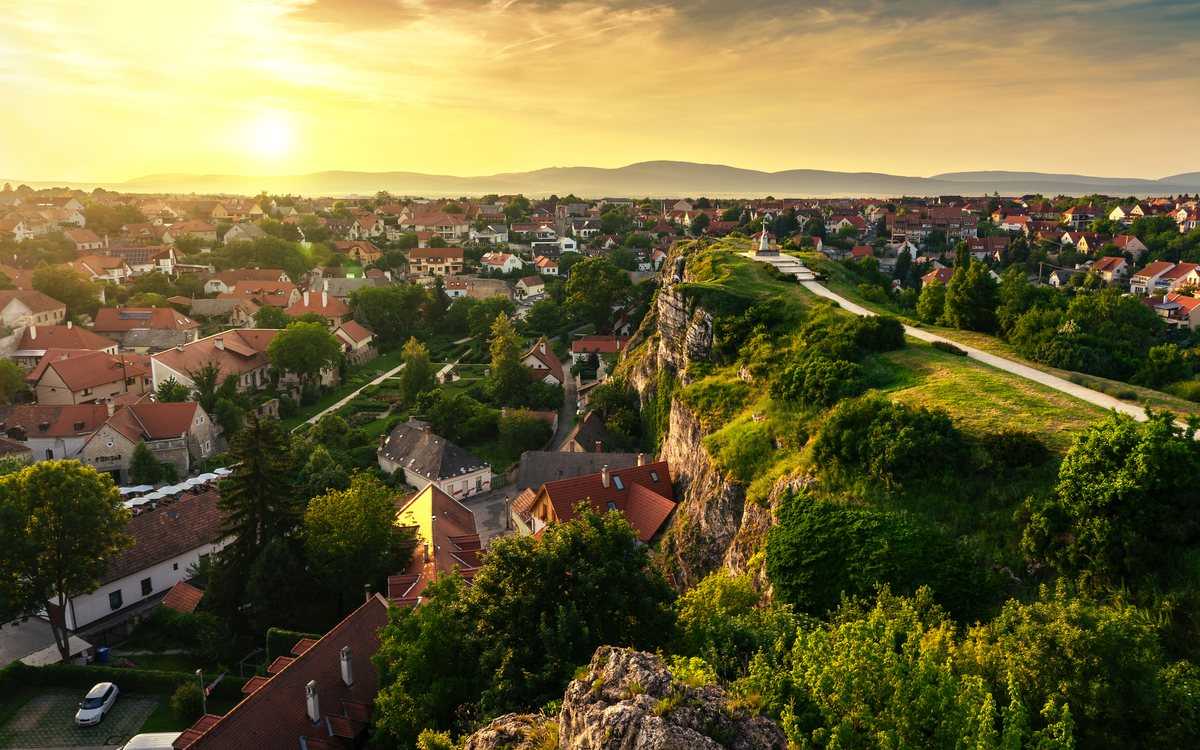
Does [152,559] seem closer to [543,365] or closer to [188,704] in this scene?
[188,704]

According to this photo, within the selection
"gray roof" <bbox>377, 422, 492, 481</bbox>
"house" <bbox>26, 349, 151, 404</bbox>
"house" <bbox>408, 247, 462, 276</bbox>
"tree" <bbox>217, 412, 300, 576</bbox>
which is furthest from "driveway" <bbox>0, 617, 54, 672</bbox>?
"house" <bbox>408, 247, 462, 276</bbox>

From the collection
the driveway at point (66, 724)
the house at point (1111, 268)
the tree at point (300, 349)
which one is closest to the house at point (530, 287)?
the tree at point (300, 349)

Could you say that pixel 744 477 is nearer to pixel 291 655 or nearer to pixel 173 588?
pixel 291 655

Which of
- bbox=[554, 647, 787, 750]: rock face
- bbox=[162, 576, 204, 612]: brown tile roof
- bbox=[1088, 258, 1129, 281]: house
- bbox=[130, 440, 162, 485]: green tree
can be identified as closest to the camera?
bbox=[554, 647, 787, 750]: rock face

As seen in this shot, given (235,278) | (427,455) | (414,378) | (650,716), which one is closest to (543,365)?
(414,378)

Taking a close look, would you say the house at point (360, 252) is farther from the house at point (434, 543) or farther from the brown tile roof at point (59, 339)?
the house at point (434, 543)

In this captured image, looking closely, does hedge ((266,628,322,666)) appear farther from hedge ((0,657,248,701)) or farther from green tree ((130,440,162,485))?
green tree ((130,440,162,485))
